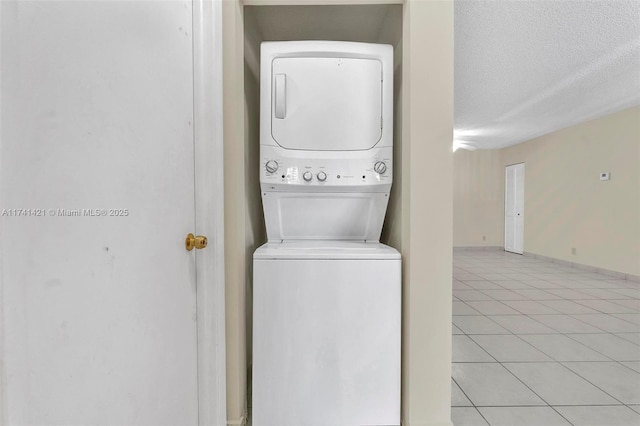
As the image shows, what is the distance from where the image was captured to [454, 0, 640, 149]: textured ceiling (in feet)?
7.85

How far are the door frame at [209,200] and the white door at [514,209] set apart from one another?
7.52 m

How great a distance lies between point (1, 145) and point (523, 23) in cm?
338

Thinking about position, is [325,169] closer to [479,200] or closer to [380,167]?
[380,167]

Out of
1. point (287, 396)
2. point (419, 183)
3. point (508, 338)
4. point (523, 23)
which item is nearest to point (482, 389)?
point (508, 338)

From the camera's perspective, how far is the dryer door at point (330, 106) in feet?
4.83

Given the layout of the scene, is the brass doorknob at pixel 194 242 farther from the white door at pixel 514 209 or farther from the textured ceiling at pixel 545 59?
the white door at pixel 514 209

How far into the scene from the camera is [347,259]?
1.30 m

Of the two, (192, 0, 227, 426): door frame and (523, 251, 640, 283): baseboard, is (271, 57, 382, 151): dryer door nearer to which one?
(192, 0, 227, 426): door frame

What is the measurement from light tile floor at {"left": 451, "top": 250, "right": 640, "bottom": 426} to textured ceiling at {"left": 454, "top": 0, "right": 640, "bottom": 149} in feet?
8.55

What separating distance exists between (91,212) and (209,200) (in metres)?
0.49

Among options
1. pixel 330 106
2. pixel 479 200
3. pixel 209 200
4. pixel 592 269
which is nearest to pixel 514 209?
pixel 479 200

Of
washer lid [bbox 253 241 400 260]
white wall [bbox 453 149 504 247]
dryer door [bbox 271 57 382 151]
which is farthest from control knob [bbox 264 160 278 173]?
white wall [bbox 453 149 504 247]

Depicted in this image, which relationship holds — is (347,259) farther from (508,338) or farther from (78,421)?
(508,338)

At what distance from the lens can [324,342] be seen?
1.29m
